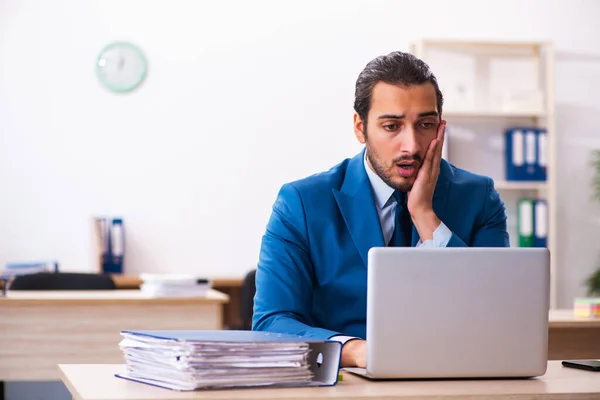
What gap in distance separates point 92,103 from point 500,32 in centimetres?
278

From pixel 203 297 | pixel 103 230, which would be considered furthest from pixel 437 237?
pixel 103 230

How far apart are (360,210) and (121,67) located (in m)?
3.89

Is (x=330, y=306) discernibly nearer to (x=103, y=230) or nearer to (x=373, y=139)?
(x=373, y=139)

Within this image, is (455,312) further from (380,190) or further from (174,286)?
Result: (174,286)

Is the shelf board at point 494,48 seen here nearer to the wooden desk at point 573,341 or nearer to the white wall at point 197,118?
the white wall at point 197,118

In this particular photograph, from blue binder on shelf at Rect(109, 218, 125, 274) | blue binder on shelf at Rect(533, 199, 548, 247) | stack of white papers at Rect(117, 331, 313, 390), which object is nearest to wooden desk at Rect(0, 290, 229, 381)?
blue binder on shelf at Rect(109, 218, 125, 274)

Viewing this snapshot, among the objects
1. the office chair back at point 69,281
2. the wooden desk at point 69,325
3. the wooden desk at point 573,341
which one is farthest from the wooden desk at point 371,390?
the office chair back at point 69,281

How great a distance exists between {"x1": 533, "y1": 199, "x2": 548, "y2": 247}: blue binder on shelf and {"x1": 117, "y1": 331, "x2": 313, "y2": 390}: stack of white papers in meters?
4.37

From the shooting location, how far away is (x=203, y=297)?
152 inches

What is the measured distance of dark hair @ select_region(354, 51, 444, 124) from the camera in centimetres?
203

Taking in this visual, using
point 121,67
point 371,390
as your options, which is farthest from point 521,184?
point 371,390

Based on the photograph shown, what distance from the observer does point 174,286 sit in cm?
386

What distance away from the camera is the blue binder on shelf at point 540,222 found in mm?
5617

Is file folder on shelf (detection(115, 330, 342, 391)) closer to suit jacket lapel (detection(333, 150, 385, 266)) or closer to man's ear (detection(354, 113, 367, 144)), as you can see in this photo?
suit jacket lapel (detection(333, 150, 385, 266))
